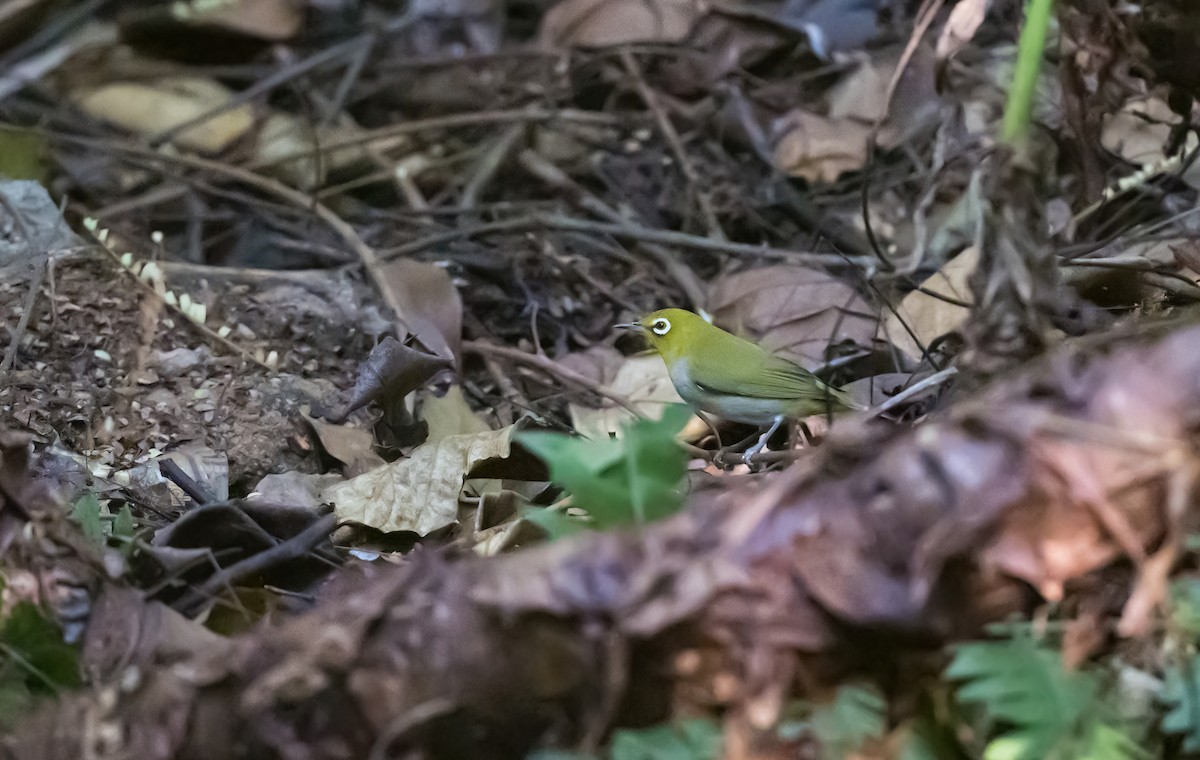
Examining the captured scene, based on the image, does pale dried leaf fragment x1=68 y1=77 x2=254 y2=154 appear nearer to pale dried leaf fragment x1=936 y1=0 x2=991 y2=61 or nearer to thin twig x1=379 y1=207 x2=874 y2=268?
thin twig x1=379 y1=207 x2=874 y2=268

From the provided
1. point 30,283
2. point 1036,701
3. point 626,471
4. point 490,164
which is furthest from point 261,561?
point 490,164

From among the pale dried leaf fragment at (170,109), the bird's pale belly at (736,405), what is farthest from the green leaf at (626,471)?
A: the pale dried leaf fragment at (170,109)

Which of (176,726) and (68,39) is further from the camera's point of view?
(68,39)

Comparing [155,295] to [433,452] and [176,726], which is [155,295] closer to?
[433,452]

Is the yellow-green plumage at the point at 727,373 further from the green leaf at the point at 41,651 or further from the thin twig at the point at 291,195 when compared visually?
the green leaf at the point at 41,651

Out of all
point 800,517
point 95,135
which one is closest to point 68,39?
point 95,135
